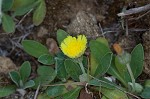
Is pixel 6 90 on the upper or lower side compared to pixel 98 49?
lower

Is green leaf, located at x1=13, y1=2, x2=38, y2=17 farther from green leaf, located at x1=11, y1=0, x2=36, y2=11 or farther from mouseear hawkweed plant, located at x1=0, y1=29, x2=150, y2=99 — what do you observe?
mouseear hawkweed plant, located at x1=0, y1=29, x2=150, y2=99

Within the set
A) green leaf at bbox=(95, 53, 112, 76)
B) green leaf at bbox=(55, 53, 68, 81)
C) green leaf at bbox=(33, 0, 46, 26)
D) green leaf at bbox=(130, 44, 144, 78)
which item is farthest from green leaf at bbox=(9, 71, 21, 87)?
green leaf at bbox=(130, 44, 144, 78)

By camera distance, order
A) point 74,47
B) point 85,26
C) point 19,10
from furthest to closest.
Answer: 1. point 19,10
2. point 85,26
3. point 74,47

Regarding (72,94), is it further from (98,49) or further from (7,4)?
(7,4)

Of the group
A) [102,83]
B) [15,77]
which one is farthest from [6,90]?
[102,83]

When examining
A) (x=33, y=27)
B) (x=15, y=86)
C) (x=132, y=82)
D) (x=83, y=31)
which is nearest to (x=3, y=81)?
(x=15, y=86)

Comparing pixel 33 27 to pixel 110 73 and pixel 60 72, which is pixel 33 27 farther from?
pixel 110 73
